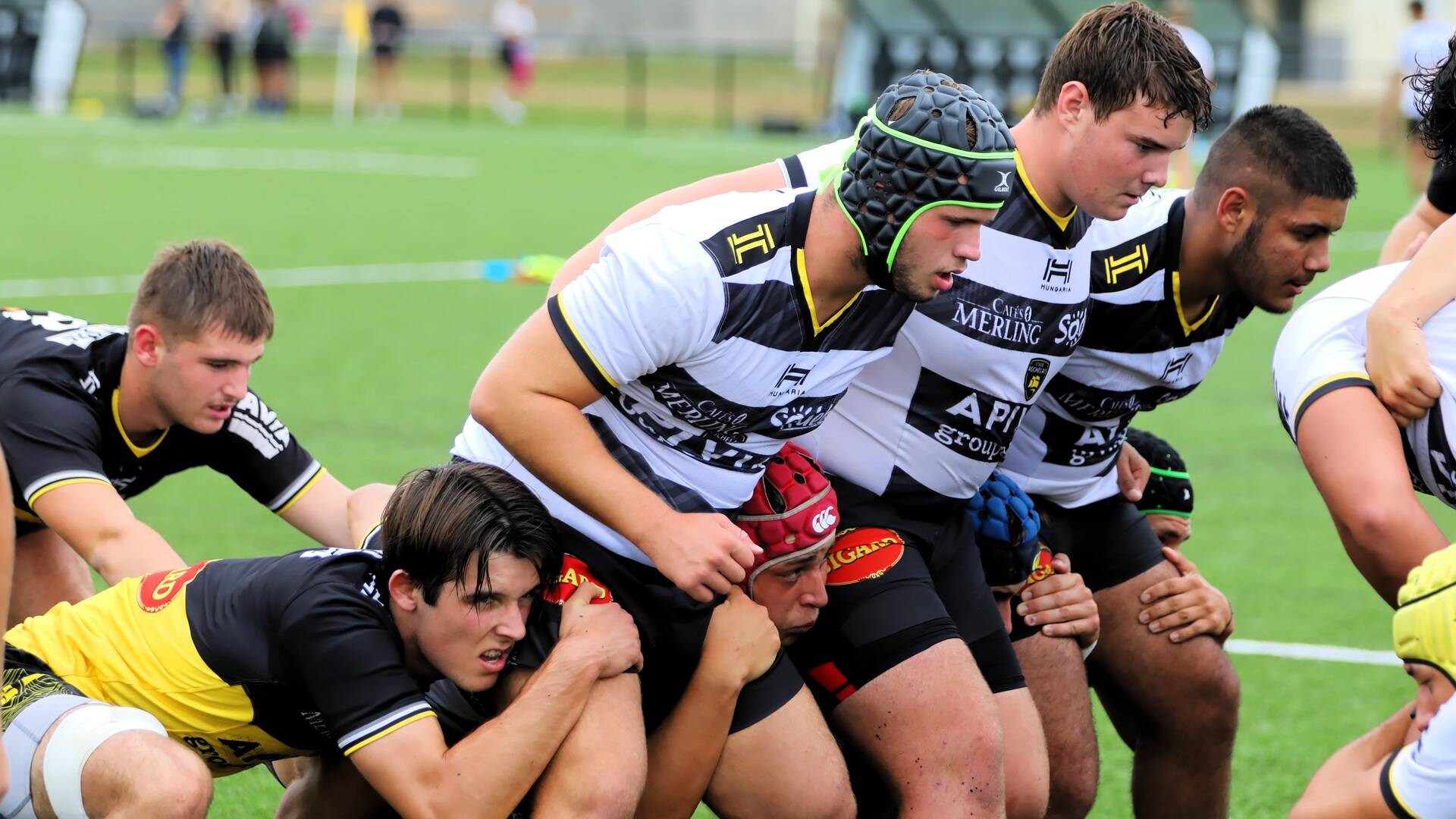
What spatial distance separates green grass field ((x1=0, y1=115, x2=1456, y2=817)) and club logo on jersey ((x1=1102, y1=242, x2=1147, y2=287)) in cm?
168

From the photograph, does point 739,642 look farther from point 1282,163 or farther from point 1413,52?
point 1413,52

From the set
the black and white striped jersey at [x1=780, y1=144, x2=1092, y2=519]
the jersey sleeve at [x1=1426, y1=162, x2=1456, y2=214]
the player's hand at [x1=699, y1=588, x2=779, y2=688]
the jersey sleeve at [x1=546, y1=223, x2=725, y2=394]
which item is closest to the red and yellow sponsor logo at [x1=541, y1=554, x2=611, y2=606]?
the player's hand at [x1=699, y1=588, x2=779, y2=688]

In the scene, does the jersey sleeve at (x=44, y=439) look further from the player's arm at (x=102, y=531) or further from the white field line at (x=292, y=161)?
the white field line at (x=292, y=161)

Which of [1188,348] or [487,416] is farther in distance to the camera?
[1188,348]

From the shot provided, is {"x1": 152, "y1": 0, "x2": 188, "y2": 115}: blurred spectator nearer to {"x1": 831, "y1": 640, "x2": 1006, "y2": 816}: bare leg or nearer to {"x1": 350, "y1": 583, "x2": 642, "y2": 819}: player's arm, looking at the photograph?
{"x1": 831, "y1": 640, "x2": 1006, "y2": 816}: bare leg

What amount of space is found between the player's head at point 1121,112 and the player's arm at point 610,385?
107 cm

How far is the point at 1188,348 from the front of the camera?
4.84 metres

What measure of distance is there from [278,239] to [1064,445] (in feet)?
43.5

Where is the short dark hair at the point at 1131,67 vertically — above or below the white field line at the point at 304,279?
above

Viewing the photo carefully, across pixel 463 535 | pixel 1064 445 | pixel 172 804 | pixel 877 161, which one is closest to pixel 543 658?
pixel 463 535

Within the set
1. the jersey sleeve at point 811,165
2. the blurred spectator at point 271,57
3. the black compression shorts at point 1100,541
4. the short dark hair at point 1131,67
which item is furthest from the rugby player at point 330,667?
the blurred spectator at point 271,57

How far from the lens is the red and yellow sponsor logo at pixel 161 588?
4.13 m

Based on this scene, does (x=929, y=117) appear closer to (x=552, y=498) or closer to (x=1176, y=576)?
(x=552, y=498)

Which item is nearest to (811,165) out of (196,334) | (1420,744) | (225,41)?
(196,334)
